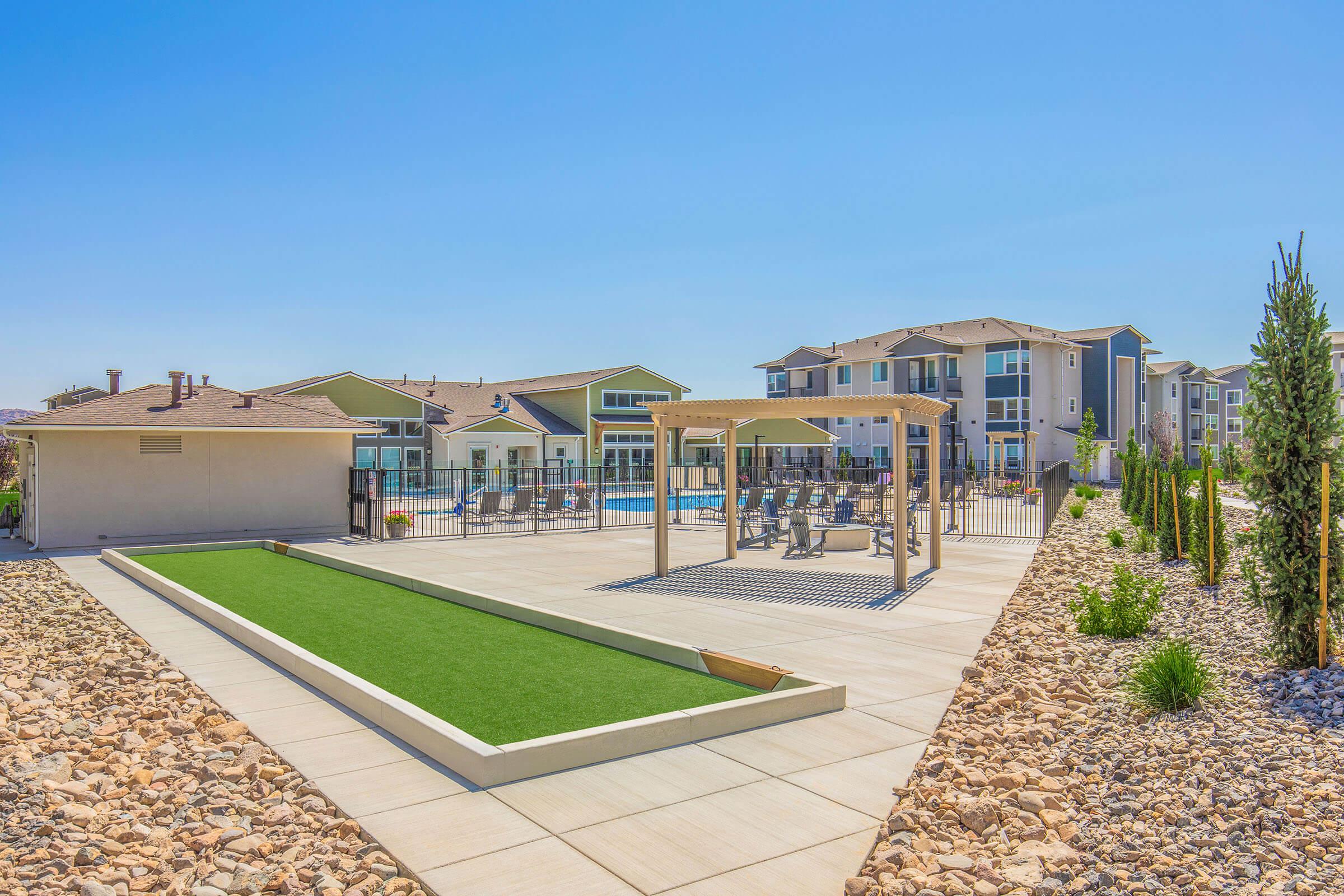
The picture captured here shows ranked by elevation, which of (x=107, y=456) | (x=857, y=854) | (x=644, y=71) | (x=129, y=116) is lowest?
(x=857, y=854)

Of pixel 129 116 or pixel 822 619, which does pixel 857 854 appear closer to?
pixel 822 619

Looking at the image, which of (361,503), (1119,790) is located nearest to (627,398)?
(361,503)

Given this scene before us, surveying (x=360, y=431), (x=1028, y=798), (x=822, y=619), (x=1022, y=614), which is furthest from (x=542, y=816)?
(x=360, y=431)

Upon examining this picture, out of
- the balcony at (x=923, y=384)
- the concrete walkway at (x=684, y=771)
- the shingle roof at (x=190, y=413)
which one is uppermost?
the balcony at (x=923, y=384)

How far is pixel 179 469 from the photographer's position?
20.0 m

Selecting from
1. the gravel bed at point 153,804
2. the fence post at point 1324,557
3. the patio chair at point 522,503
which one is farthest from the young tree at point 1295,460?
the patio chair at point 522,503

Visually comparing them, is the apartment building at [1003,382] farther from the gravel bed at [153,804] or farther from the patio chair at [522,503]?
the gravel bed at [153,804]

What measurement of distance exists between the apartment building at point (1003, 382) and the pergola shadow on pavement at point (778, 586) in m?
33.5

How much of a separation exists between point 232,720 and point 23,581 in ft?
33.8

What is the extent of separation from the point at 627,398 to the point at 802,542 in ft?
119

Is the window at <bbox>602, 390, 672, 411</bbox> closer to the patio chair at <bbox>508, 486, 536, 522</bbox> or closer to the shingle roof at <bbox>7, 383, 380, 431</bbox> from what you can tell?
the patio chair at <bbox>508, 486, 536, 522</bbox>

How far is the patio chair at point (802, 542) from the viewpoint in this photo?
55.3ft

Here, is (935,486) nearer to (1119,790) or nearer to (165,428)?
(1119,790)

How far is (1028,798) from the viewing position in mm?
4746
